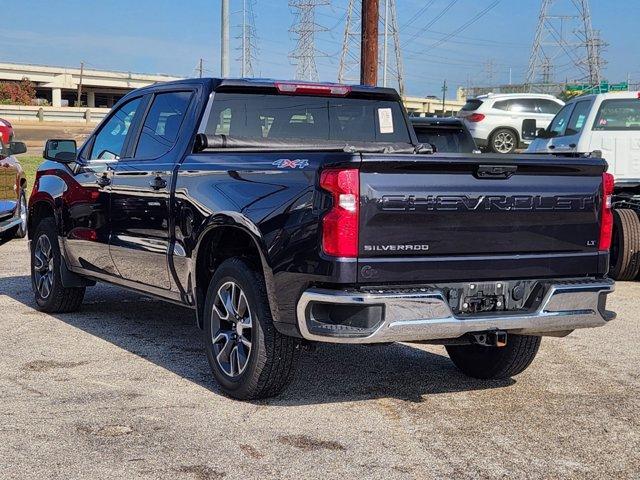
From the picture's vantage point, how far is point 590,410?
5.60 m

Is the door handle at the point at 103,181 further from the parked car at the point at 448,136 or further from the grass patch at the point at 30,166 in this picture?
the grass patch at the point at 30,166

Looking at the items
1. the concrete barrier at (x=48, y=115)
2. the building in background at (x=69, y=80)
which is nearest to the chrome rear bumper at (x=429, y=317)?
the concrete barrier at (x=48, y=115)

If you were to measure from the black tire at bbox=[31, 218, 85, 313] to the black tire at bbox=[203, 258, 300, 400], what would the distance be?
282 centimetres

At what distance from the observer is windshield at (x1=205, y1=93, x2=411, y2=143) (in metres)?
6.54

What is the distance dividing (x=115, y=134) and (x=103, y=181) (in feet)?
1.60

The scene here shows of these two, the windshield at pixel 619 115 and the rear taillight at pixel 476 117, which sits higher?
the rear taillight at pixel 476 117

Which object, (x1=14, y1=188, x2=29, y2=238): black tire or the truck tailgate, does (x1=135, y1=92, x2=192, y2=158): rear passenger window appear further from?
(x1=14, y1=188, x2=29, y2=238): black tire

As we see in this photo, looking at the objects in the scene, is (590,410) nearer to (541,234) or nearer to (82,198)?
(541,234)

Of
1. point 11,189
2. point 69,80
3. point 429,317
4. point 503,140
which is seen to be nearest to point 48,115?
point 69,80

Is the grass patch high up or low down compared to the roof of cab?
down

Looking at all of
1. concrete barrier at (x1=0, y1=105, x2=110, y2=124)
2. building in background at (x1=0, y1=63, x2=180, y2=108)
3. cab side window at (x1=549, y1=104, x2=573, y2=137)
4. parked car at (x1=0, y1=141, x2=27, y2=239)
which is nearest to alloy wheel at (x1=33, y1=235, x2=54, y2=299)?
parked car at (x1=0, y1=141, x2=27, y2=239)

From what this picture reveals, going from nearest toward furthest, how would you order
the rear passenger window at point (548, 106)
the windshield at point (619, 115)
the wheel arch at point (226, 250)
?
the wheel arch at point (226, 250) → the windshield at point (619, 115) → the rear passenger window at point (548, 106)

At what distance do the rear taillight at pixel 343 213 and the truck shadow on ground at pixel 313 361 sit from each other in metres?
1.22

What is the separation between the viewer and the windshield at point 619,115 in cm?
1232
